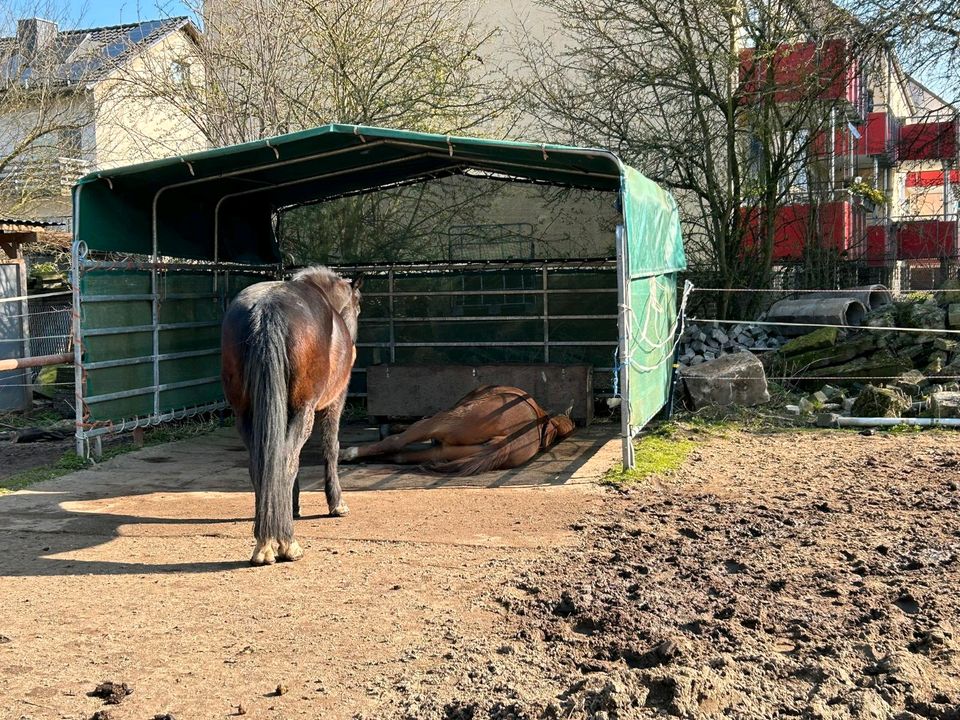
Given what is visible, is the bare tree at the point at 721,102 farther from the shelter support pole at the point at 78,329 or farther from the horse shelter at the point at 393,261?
the shelter support pole at the point at 78,329

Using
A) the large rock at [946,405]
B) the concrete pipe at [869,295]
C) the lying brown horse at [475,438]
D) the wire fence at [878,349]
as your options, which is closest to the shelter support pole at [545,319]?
the wire fence at [878,349]

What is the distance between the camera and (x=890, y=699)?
3414 mm

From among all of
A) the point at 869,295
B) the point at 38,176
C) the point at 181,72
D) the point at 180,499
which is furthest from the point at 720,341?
the point at 38,176

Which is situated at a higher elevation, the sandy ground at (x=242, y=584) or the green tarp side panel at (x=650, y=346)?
the green tarp side panel at (x=650, y=346)

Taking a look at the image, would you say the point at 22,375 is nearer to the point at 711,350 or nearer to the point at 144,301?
the point at 144,301

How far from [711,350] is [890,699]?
910 centimetres

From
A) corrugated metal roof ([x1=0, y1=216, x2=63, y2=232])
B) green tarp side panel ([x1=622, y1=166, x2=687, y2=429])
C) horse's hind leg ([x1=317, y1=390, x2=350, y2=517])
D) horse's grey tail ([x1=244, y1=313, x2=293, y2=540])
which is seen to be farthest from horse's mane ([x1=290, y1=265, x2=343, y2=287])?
corrugated metal roof ([x1=0, y1=216, x2=63, y2=232])

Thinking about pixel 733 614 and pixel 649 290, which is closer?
pixel 733 614

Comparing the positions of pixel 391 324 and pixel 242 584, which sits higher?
pixel 391 324

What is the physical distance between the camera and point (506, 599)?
4.71 meters

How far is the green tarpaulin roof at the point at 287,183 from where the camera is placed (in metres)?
8.18

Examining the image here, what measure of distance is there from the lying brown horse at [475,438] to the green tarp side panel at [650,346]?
101cm

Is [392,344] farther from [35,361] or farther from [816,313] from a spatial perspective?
[816,313]

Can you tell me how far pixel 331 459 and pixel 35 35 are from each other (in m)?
12.6
